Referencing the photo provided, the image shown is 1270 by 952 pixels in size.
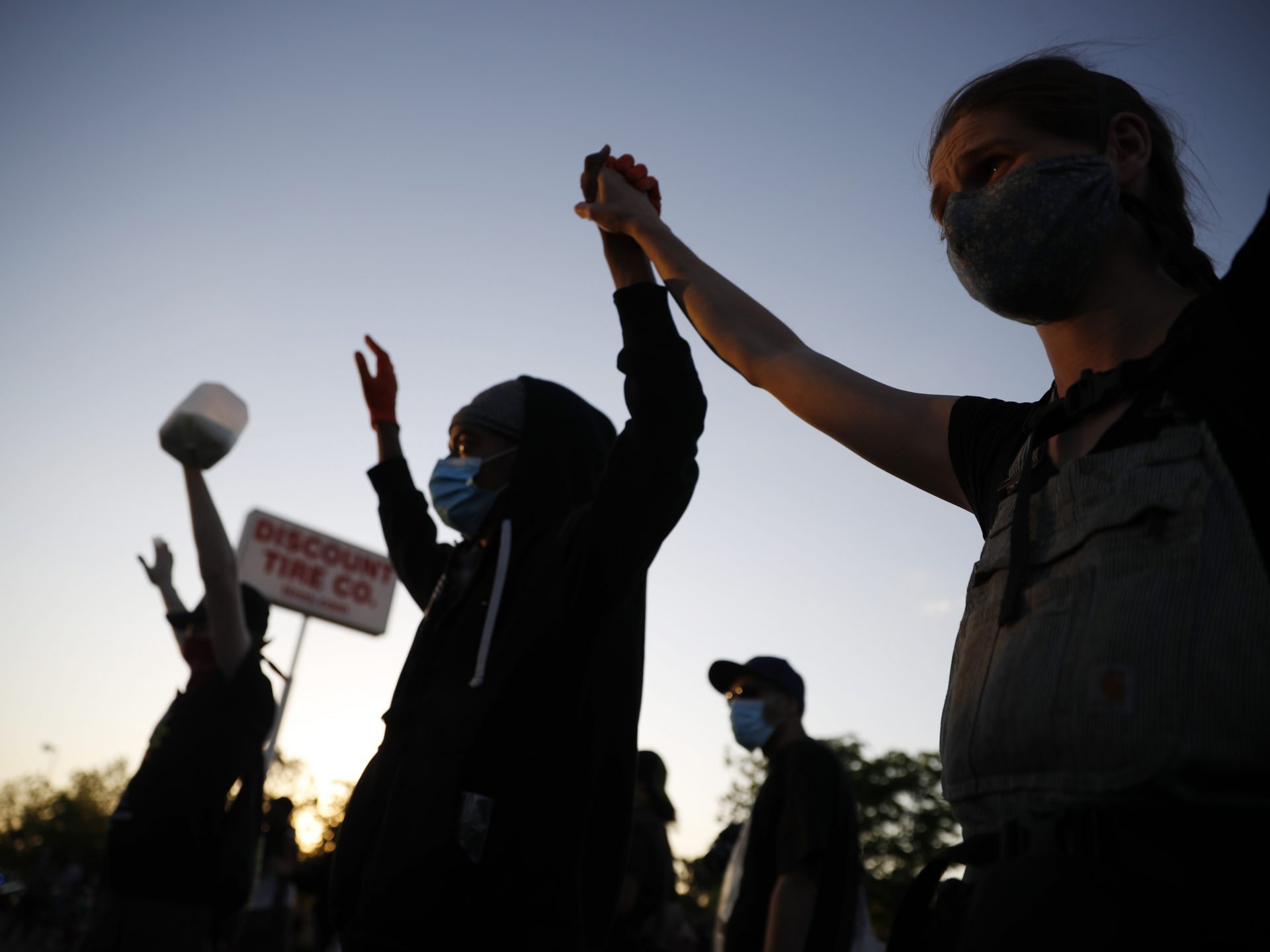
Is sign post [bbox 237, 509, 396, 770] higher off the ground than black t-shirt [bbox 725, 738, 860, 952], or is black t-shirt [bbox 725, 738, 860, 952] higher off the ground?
sign post [bbox 237, 509, 396, 770]

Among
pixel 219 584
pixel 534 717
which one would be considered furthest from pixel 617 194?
pixel 219 584

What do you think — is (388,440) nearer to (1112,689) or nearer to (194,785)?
(194,785)

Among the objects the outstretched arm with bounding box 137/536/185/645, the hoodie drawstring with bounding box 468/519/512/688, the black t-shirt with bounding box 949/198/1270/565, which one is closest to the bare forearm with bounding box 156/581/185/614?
the outstretched arm with bounding box 137/536/185/645

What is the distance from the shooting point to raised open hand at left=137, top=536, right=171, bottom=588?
7.42 metres

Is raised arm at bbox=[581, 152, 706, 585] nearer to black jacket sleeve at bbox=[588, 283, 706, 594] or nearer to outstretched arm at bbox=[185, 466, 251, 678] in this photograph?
black jacket sleeve at bbox=[588, 283, 706, 594]

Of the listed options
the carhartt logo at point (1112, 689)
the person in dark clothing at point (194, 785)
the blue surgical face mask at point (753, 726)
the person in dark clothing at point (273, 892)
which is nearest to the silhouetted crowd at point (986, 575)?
the carhartt logo at point (1112, 689)

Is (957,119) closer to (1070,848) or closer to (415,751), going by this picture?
(1070,848)

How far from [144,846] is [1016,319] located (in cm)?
498

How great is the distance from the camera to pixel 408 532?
13.5 ft

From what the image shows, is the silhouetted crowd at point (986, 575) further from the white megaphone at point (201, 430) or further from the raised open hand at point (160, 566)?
the raised open hand at point (160, 566)

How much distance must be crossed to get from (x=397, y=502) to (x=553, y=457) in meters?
1.02

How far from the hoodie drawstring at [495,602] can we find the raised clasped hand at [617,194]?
101 centimetres

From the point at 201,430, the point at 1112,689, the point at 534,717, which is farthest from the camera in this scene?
the point at 201,430

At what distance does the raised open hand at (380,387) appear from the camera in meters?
4.60
